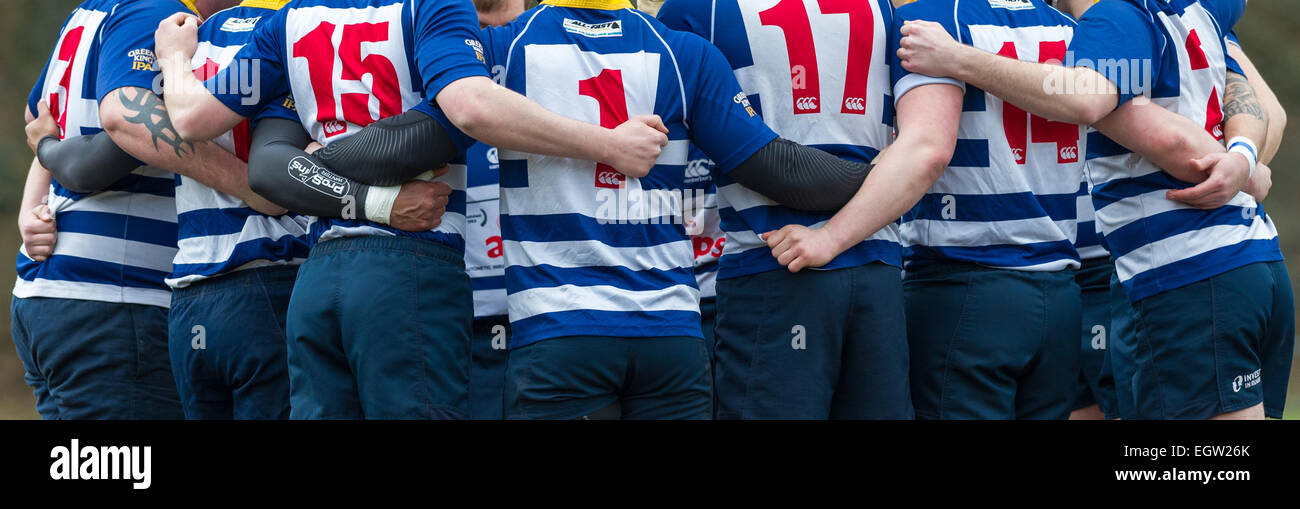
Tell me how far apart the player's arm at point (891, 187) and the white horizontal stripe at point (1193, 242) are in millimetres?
735

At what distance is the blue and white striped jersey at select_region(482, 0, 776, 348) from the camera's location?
300 centimetres

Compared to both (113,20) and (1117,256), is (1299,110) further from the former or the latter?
(113,20)

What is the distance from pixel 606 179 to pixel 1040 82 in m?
1.31

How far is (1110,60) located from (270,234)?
2646 mm

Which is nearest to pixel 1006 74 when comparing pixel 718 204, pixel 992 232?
pixel 992 232

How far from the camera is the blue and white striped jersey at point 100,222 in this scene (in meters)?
3.89

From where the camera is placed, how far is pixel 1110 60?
10.8ft

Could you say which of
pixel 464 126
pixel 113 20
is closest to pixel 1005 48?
pixel 464 126

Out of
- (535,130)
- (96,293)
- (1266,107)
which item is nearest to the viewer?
(535,130)

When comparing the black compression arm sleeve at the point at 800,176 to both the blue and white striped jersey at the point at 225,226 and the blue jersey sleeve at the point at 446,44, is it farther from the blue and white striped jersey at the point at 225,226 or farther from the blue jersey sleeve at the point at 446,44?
the blue and white striped jersey at the point at 225,226

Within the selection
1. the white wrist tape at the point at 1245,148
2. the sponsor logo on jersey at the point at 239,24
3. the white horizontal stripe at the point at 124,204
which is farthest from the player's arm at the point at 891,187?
the white horizontal stripe at the point at 124,204

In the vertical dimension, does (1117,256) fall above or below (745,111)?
below

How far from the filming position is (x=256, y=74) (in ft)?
10.6

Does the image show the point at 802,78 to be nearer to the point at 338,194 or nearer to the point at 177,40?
the point at 338,194
